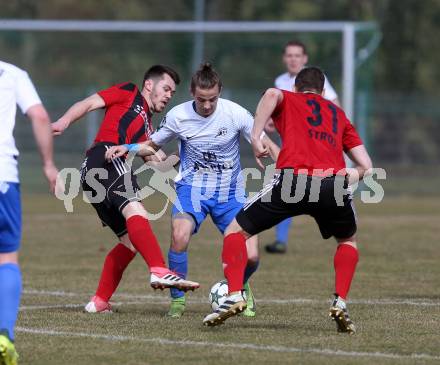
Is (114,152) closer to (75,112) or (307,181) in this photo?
(75,112)

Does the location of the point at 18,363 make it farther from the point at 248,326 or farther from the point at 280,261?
the point at 280,261

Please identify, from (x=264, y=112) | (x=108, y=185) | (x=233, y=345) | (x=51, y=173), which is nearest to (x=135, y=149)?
(x=108, y=185)

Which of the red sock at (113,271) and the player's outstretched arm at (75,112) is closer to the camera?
the player's outstretched arm at (75,112)

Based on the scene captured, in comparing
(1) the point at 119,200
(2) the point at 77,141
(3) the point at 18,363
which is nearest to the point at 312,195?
(1) the point at 119,200

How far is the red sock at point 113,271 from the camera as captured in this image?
343 inches

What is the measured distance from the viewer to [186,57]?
1080 inches

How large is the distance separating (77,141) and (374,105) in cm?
730

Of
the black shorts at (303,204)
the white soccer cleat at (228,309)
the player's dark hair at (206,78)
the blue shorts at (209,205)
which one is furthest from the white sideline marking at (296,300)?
the player's dark hair at (206,78)

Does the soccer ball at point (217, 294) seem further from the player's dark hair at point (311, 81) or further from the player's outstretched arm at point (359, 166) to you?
the player's dark hair at point (311, 81)

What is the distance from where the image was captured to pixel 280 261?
1286 cm

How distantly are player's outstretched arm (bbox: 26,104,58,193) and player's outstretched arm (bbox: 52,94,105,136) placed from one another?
6.37 feet

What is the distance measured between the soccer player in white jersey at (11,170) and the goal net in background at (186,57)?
16958 millimetres

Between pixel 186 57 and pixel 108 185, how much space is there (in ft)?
63.4

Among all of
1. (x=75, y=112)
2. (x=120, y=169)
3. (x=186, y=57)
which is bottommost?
(x=120, y=169)
